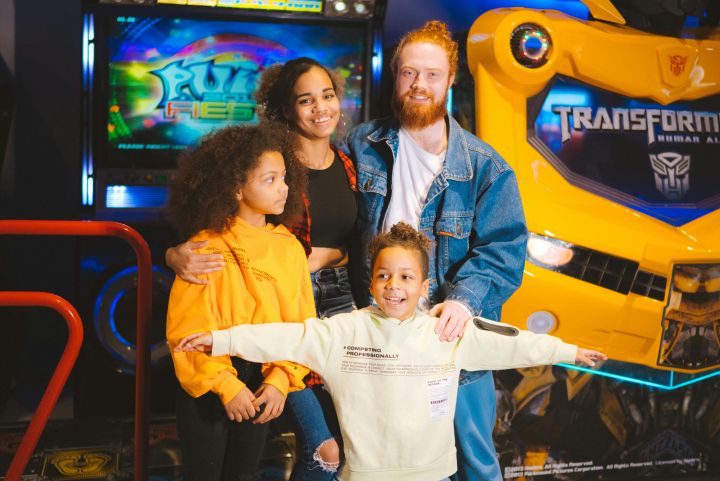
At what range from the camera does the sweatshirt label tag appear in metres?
2.02

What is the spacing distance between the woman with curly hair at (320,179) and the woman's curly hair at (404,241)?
209 mm

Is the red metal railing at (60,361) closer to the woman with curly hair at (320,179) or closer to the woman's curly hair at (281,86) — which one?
the woman with curly hair at (320,179)

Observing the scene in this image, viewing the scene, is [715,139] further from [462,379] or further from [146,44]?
[146,44]

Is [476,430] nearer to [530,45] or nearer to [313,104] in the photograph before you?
[313,104]

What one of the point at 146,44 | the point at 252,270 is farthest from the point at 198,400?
the point at 146,44

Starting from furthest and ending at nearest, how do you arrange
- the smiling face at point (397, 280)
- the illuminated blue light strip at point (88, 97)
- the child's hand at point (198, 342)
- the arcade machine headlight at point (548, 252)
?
1. the illuminated blue light strip at point (88, 97)
2. the arcade machine headlight at point (548, 252)
3. the smiling face at point (397, 280)
4. the child's hand at point (198, 342)

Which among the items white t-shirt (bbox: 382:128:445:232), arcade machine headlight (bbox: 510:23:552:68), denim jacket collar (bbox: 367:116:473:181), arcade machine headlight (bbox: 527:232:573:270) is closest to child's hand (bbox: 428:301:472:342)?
white t-shirt (bbox: 382:128:445:232)

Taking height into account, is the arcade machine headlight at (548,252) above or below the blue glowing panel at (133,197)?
below

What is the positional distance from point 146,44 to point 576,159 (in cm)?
165

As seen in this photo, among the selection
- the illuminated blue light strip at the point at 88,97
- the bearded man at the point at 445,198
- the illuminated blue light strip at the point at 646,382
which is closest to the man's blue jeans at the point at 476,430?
the bearded man at the point at 445,198

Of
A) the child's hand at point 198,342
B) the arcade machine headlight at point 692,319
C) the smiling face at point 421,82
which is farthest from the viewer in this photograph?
the arcade machine headlight at point 692,319

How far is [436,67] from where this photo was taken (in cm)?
219

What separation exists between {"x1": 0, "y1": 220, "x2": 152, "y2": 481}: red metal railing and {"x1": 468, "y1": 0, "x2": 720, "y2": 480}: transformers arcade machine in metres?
1.24

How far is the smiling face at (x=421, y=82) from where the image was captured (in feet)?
7.16
